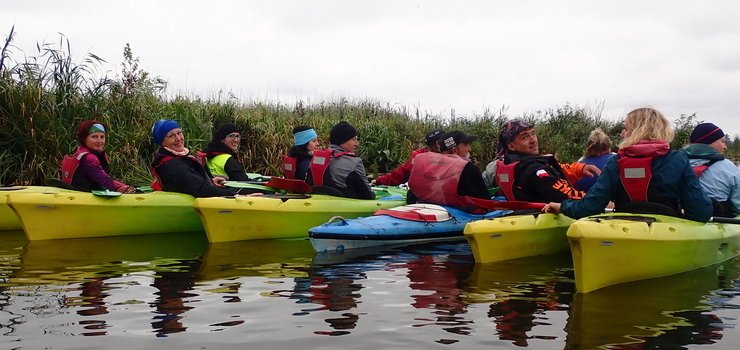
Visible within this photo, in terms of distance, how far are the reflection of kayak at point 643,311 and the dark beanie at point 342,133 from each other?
354 cm

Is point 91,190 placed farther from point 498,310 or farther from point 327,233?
point 498,310

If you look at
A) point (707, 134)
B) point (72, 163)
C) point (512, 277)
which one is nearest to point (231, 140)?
point (72, 163)

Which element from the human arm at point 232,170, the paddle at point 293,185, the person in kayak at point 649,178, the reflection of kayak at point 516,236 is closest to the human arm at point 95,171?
the human arm at point 232,170

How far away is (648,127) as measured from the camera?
5410 mm

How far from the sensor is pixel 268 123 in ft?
41.0

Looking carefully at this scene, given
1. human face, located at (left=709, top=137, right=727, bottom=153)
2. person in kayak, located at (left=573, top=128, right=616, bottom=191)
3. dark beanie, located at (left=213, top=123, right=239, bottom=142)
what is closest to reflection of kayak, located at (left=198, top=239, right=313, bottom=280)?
dark beanie, located at (left=213, top=123, right=239, bottom=142)

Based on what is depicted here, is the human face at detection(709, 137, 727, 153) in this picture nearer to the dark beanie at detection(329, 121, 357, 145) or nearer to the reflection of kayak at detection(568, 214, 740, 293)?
the reflection of kayak at detection(568, 214, 740, 293)

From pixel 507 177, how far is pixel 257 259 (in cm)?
234

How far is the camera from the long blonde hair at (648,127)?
5.39m

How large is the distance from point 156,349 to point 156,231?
15.3ft

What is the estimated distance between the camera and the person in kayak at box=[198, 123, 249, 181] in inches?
366

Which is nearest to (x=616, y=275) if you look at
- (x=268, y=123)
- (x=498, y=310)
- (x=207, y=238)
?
(x=498, y=310)

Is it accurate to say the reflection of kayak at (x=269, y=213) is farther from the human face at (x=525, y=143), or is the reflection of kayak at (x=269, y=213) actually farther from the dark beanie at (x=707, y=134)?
the dark beanie at (x=707, y=134)

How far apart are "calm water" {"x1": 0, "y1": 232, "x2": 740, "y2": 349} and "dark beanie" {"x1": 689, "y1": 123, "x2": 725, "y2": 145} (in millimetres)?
1129
